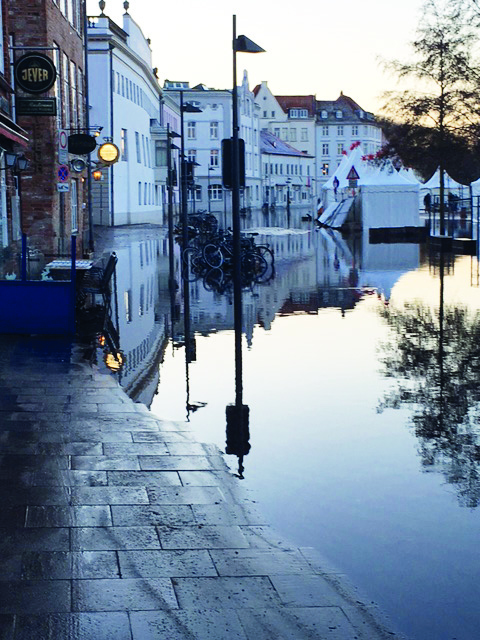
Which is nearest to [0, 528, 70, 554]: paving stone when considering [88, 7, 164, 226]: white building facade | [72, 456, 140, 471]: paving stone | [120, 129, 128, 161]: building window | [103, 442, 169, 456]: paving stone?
[72, 456, 140, 471]: paving stone

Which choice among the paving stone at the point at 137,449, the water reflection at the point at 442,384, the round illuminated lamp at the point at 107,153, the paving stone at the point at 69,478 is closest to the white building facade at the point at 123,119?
the round illuminated lamp at the point at 107,153

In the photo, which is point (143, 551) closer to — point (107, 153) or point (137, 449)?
point (137, 449)

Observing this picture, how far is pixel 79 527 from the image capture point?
619 centimetres

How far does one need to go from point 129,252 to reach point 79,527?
3314cm

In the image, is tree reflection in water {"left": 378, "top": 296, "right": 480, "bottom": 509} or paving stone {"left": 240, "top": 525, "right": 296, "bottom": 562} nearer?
paving stone {"left": 240, "top": 525, "right": 296, "bottom": 562}

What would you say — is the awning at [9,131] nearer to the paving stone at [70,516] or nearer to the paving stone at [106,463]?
the paving stone at [106,463]

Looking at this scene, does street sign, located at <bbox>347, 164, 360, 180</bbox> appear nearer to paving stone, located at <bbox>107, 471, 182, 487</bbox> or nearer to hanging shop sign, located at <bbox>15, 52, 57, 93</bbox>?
hanging shop sign, located at <bbox>15, 52, 57, 93</bbox>

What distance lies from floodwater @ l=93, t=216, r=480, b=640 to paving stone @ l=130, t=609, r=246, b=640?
2.41 feet

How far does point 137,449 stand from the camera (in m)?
8.15

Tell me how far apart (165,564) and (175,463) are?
219 cm

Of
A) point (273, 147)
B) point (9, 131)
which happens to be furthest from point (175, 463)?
point (273, 147)

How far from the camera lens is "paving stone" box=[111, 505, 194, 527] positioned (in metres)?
6.32

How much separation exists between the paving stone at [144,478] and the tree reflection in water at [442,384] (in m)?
1.77

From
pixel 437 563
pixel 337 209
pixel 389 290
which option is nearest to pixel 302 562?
pixel 437 563
